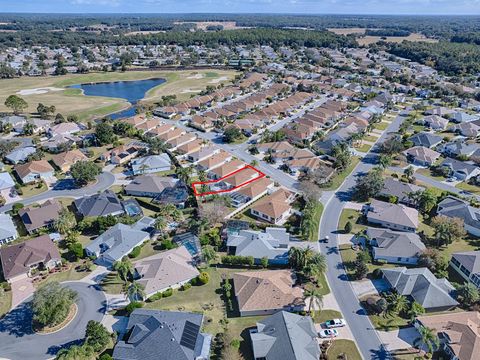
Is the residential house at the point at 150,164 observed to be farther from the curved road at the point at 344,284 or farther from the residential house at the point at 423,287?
the residential house at the point at 423,287

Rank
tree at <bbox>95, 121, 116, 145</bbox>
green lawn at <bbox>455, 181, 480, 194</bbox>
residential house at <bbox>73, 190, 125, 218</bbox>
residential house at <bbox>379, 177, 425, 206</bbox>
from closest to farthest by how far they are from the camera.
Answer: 1. residential house at <bbox>73, 190, 125, 218</bbox>
2. residential house at <bbox>379, 177, 425, 206</bbox>
3. green lawn at <bbox>455, 181, 480, 194</bbox>
4. tree at <bbox>95, 121, 116, 145</bbox>

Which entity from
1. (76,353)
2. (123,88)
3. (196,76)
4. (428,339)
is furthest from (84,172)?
(196,76)

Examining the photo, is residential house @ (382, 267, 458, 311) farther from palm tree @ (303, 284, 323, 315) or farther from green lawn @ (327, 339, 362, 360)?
green lawn @ (327, 339, 362, 360)

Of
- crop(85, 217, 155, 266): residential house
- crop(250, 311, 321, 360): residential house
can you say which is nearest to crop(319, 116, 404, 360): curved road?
crop(250, 311, 321, 360): residential house

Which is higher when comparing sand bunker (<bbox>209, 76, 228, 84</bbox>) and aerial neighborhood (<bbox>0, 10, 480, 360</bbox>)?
sand bunker (<bbox>209, 76, 228, 84</bbox>)

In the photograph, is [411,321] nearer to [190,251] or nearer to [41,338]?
[190,251]
